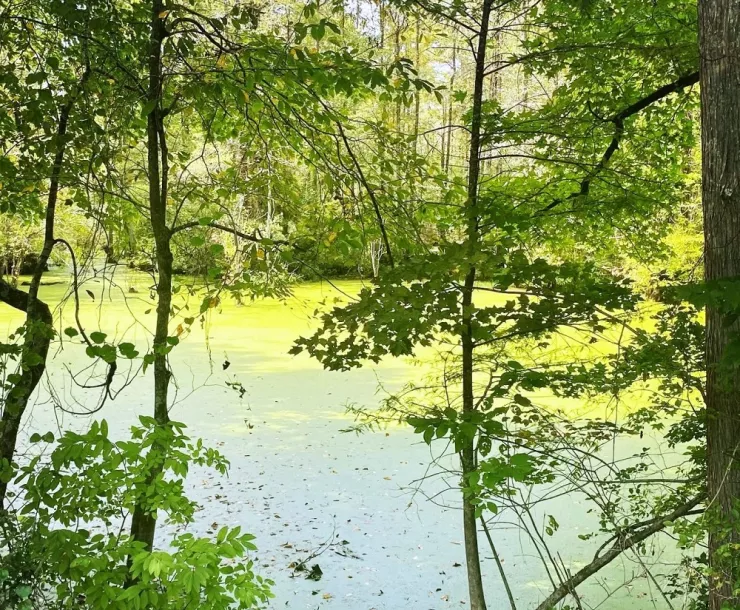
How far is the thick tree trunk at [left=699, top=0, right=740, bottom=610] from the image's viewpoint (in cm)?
146

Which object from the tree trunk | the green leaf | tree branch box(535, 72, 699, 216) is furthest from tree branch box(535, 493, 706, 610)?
the tree trunk

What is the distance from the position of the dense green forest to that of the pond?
22 millimetres

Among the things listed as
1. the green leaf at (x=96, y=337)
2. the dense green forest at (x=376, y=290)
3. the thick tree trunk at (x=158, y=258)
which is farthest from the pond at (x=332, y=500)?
the green leaf at (x=96, y=337)

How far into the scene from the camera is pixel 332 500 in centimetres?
354

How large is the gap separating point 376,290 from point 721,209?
36.8 inches

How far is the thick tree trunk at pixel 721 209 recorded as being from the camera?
146 centimetres

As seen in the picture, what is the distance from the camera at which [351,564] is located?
295 cm

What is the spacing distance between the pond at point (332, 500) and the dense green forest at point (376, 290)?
22 mm

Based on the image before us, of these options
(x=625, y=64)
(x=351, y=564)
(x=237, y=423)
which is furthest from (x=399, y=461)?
(x=625, y=64)

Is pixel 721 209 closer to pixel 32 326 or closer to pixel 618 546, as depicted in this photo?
pixel 618 546

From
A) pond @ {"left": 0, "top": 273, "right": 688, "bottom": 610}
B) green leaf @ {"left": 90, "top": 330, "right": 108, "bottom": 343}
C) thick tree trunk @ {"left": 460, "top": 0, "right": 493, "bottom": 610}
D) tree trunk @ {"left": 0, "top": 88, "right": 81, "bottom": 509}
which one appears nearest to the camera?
green leaf @ {"left": 90, "top": 330, "right": 108, "bottom": 343}

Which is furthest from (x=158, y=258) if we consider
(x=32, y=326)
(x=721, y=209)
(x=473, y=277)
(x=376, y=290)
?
(x=721, y=209)

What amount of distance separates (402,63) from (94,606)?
5.31 ft

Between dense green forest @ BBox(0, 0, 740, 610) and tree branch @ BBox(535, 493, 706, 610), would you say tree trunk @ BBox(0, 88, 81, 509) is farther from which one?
tree branch @ BBox(535, 493, 706, 610)
